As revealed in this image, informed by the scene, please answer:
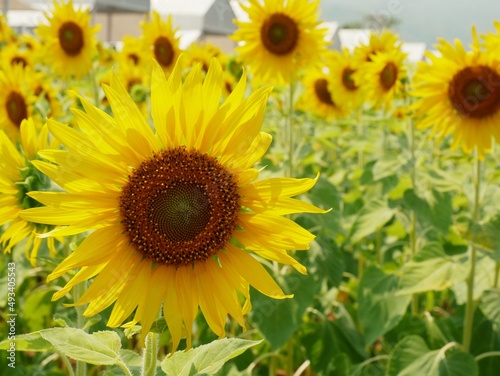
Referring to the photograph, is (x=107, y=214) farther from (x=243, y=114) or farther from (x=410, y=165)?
(x=410, y=165)

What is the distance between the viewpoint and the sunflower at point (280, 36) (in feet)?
13.1

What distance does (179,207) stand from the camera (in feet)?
4.91

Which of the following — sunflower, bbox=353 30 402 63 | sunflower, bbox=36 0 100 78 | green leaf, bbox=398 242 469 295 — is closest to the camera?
green leaf, bbox=398 242 469 295

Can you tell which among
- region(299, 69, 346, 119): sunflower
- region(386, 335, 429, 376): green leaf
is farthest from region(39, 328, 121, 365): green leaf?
region(299, 69, 346, 119): sunflower

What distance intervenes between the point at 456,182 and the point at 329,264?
0.74 m

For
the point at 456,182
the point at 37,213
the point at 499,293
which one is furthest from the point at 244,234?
the point at 456,182

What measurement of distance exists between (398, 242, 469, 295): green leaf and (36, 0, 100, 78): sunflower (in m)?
3.01

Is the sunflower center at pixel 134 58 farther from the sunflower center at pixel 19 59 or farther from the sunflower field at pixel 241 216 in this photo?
the sunflower center at pixel 19 59

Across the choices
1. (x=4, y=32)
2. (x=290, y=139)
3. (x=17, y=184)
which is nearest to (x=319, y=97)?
(x=290, y=139)

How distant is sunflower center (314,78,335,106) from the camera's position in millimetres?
5836

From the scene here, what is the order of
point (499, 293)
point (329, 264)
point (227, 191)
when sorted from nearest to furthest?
point (227, 191) → point (499, 293) → point (329, 264)

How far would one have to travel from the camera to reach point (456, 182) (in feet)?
10.2

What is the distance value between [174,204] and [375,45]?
136 inches

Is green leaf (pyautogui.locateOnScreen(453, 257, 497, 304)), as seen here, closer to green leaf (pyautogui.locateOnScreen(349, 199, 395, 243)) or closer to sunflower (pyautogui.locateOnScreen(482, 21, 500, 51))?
green leaf (pyautogui.locateOnScreen(349, 199, 395, 243))
